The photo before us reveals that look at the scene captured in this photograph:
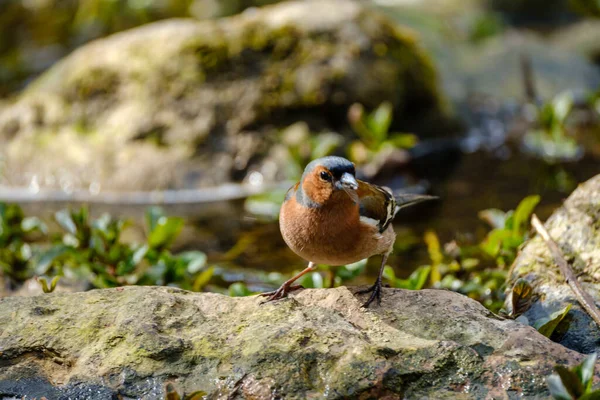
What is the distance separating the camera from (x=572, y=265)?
154 inches

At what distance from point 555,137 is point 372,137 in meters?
2.83

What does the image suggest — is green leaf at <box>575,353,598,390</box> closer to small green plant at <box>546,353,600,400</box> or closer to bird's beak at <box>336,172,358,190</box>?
small green plant at <box>546,353,600,400</box>

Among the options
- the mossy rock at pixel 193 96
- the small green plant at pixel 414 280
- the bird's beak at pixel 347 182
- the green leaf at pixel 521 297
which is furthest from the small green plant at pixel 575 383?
the mossy rock at pixel 193 96

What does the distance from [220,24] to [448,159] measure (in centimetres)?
360

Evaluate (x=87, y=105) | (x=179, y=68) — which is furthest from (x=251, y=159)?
(x=87, y=105)

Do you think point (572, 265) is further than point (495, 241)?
No

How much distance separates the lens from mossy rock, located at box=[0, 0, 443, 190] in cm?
884

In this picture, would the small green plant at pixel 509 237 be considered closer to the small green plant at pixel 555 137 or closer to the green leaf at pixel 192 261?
the green leaf at pixel 192 261

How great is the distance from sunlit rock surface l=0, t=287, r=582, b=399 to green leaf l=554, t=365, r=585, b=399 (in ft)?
0.87

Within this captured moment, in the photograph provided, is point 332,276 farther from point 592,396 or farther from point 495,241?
point 592,396

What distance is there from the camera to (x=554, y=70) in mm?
12430

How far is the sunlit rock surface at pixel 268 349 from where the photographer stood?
9.55ft

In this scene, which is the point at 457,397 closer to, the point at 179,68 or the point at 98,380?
the point at 98,380

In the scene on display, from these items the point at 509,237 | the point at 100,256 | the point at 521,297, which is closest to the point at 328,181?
the point at 521,297
